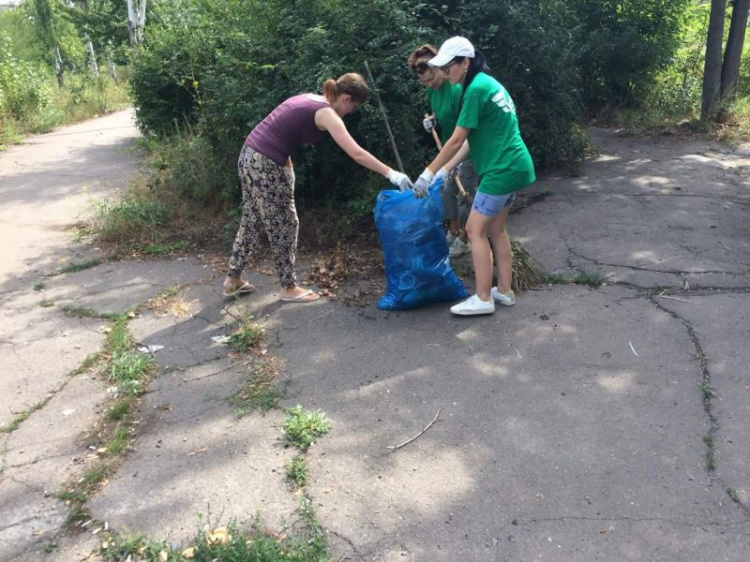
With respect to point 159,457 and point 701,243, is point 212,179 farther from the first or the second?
point 701,243

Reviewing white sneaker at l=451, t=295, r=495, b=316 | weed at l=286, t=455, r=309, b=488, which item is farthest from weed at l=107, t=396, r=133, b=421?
white sneaker at l=451, t=295, r=495, b=316

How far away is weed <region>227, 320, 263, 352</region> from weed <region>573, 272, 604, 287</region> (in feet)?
8.28

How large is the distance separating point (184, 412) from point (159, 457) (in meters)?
0.41

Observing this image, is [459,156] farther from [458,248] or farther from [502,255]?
[458,248]

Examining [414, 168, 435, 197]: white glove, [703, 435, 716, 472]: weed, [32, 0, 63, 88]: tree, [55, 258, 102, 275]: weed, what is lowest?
[703, 435, 716, 472]: weed

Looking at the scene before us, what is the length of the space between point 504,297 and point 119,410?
8.76 ft

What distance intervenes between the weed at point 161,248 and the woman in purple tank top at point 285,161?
142 centimetres

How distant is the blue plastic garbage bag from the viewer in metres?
4.33

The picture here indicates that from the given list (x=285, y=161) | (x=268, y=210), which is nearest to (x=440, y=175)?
(x=285, y=161)

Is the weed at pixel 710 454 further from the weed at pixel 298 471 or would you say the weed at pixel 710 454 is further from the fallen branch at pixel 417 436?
the weed at pixel 298 471

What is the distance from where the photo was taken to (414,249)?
438 cm

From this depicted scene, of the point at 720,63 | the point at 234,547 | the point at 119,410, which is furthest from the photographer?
the point at 720,63

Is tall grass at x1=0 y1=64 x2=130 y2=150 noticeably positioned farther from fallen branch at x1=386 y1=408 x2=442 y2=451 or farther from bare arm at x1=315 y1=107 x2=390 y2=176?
fallen branch at x1=386 y1=408 x2=442 y2=451

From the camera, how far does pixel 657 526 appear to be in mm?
2572
